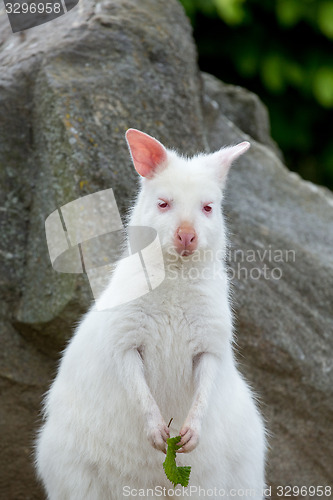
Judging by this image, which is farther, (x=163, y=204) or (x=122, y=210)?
(x=122, y=210)

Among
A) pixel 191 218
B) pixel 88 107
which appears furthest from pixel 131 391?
pixel 88 107

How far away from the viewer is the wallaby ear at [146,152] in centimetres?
374

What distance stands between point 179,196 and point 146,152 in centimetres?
31

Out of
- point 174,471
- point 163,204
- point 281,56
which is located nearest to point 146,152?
point 163,204

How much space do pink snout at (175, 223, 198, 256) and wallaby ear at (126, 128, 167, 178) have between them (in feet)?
1.41

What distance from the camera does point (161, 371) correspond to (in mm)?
3791

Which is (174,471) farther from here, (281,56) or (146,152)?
(281,56)

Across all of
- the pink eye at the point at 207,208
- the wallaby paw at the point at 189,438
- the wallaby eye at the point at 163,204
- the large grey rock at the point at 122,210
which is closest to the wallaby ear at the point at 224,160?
the pink eye at the point at 207,208

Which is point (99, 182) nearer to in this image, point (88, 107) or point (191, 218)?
point (88, 107)

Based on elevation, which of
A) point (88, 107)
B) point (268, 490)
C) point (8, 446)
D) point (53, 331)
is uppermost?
point (88, 107)

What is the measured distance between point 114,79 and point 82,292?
152 centimetres

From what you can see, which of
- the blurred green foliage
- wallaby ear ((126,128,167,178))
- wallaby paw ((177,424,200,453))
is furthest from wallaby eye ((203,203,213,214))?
the blurred green foliage

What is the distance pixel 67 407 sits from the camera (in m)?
3.99

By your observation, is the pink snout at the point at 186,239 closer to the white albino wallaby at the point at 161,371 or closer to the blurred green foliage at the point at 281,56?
the white albino wallaby at the point at 161,371
